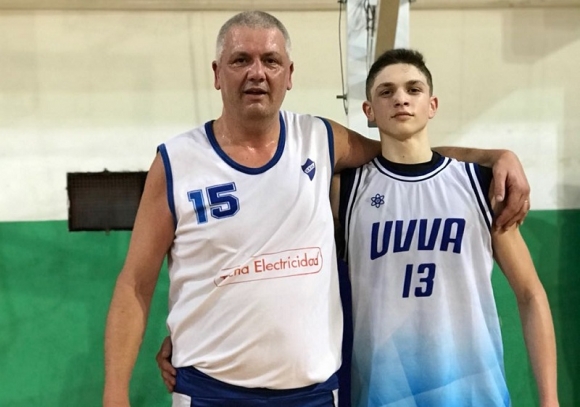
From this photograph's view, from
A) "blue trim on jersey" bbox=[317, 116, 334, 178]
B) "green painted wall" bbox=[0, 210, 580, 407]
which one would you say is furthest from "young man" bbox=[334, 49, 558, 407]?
"green painted wall" bbox=[0, 210, 580, 407]

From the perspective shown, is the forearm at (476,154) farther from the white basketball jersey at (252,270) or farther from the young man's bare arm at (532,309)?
the white basketball jersey at (252,270)

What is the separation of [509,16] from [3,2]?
2721 millimetres

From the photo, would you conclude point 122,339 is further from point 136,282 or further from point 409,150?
point 409,150

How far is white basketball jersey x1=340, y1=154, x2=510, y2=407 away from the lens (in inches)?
55.4

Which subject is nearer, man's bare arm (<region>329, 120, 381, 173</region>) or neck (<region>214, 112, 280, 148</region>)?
neck (<region>214, 112, 280, 148</region>)

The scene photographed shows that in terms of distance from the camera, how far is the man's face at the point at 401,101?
146 cm

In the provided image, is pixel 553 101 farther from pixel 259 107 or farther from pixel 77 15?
pixel 77 15

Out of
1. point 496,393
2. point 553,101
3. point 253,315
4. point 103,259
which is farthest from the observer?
point 553,101

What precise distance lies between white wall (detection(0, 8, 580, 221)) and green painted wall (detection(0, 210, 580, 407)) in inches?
8.3

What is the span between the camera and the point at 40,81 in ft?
9.74

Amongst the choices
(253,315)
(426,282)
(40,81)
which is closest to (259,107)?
(253,315)

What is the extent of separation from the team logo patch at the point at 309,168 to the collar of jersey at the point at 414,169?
220mm

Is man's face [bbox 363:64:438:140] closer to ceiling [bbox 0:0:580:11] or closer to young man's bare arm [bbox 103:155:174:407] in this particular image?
young man's bare arm [bbox 103:155:174:407]

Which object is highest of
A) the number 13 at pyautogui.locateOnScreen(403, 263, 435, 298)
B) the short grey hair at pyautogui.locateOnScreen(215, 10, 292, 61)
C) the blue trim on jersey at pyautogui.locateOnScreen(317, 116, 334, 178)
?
the short grey hair at pyautogui.locateOnScreen(215, 10, 292, 61)
